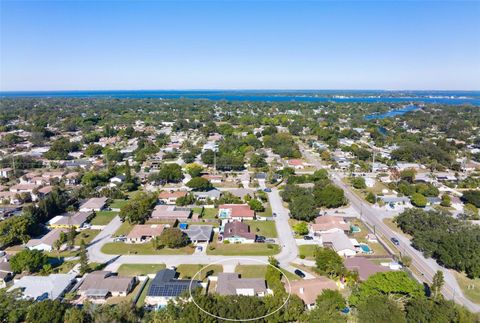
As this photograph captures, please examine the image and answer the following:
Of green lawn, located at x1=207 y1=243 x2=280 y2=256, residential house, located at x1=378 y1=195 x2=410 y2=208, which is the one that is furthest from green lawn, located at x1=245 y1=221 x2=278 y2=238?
residential house, located at x1=378 y1=195 x2=410 y2=208

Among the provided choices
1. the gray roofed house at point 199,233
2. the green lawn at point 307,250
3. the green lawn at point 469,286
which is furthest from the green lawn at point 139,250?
the green lawn at point 469,286

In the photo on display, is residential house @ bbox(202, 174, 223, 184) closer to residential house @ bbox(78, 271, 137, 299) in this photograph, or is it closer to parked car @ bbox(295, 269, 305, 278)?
parked car @ bbox(295, 269, 305, 278)

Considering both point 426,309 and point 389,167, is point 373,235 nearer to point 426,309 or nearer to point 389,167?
point 426,309

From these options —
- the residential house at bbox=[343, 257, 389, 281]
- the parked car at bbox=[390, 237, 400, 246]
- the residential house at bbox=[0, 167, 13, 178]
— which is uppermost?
the residential house at bbox=[0, 167, 13, 178]

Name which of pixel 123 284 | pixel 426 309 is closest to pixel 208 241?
pixel 123 284

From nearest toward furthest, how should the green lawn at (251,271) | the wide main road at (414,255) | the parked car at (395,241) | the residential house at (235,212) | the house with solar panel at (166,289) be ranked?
the house with solar panel at (166,289), the wide main road at (414,255), the green lawn at (251,271), the parked car at (395,241), the residential house at (235,212)

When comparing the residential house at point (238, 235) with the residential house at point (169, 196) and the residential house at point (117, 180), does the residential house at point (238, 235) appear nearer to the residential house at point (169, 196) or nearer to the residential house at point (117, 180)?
the residential house at point (169, 196)

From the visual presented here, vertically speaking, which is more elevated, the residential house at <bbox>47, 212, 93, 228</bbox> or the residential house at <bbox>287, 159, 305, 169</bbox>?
the residential house at <bbox>287, 159, 305, 169</bbox>
